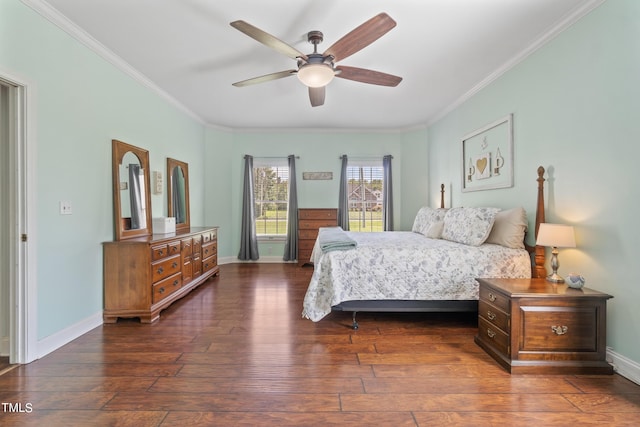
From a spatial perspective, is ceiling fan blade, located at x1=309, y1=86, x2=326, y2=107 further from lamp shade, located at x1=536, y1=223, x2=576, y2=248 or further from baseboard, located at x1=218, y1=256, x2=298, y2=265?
baseboard, located at x1=218, y1=256, x2=298, y2=265

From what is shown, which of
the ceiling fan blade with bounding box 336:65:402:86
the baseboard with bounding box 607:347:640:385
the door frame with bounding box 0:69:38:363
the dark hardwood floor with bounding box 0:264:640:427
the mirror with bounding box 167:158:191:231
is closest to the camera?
the dark hardwood floor with bounding box 0:264:640:427

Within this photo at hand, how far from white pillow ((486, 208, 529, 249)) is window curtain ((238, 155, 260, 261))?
4360 millimetres

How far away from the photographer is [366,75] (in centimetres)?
298

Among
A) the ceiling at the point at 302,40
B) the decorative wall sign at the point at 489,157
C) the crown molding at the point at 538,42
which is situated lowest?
the decorative wall sign at the point at 489,157

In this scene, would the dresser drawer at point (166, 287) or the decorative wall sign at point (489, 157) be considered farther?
the decorative wall sign at point (489, 157)

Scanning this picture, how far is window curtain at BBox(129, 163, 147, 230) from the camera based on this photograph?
11.7 ft

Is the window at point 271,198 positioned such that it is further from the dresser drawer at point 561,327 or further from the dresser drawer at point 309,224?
the dresser drawer at point 561,327

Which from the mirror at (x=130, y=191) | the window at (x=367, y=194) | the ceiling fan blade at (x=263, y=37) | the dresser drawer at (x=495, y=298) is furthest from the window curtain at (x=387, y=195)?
the mirror at (x=130, y=191)

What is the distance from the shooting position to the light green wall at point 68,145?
7.84 feet

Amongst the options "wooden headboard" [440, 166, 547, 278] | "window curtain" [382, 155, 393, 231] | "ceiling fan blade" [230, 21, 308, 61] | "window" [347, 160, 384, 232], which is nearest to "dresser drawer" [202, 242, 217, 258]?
"window" [347, 160, 384, 232]

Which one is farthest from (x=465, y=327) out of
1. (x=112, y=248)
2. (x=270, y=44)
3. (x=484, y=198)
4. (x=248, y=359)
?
(x=112, y=248)

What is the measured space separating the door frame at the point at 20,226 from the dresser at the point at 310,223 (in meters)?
4.08

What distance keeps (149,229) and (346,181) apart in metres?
3.68

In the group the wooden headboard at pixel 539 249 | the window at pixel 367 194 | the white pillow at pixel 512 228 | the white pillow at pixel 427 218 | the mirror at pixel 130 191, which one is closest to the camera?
the wooden headboard at pixel 539 249
